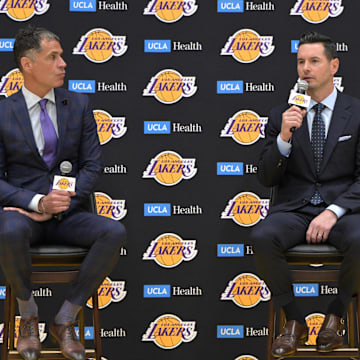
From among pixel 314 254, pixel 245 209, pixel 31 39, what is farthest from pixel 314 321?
pixel 31 39

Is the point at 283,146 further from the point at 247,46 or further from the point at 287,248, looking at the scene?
the point at 247,46

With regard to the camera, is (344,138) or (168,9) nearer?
A: (344,138)

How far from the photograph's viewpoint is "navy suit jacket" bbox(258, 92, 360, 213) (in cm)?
326

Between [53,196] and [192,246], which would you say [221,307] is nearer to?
[192,246]

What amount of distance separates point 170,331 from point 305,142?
4.92 ft

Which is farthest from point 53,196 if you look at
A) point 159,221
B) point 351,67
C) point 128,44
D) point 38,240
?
point 351,67

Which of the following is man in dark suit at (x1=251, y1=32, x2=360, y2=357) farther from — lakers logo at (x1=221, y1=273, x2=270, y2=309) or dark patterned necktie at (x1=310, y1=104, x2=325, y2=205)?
lakers logo at (x1=221, y1=273, x2=270, y2=309)

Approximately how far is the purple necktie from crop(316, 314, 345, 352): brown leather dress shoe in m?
1.60

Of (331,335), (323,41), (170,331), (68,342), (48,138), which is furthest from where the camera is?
(170,331)

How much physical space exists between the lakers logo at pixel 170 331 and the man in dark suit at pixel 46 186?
1039 millimetres

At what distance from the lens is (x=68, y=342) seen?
114 inches

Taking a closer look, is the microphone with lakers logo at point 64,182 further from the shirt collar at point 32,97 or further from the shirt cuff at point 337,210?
the shirt cuff at point 337,210

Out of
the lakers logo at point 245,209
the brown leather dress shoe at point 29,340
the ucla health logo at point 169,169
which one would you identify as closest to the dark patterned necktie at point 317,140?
the lakers logo at point 245,209

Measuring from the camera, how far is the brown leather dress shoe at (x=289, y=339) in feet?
9.80
